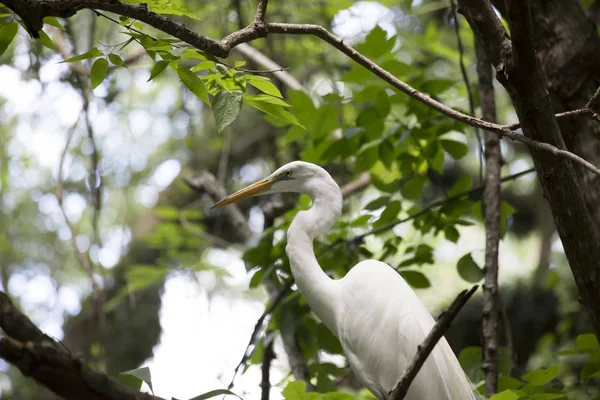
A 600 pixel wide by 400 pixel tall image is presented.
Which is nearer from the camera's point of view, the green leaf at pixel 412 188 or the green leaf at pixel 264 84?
the green leaf at pixel 264 84

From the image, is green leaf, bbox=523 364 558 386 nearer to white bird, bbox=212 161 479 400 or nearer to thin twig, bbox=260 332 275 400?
white bird, bbox=212 161 479 400

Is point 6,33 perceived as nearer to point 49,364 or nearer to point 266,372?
point 49,364

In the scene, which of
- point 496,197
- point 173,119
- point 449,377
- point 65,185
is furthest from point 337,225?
point 173,119

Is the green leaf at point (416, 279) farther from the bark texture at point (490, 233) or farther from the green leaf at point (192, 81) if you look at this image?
the green leaf at point (192, 81)

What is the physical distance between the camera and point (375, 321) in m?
2.23

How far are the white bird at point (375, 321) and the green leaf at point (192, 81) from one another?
81 cm

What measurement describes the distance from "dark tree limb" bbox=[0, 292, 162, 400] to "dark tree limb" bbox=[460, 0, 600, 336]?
1.07m

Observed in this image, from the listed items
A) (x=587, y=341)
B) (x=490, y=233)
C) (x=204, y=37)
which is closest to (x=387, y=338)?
(x=490, y=233)

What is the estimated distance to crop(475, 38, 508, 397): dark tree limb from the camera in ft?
7.36

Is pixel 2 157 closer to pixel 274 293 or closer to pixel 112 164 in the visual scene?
pixel 112 164

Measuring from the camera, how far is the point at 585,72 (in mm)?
2102

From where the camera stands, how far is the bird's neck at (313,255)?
2217mm

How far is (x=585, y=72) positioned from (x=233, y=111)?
4.20ft

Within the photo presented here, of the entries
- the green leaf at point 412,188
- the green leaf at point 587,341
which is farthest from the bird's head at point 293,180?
the green leaf at point 587,341
